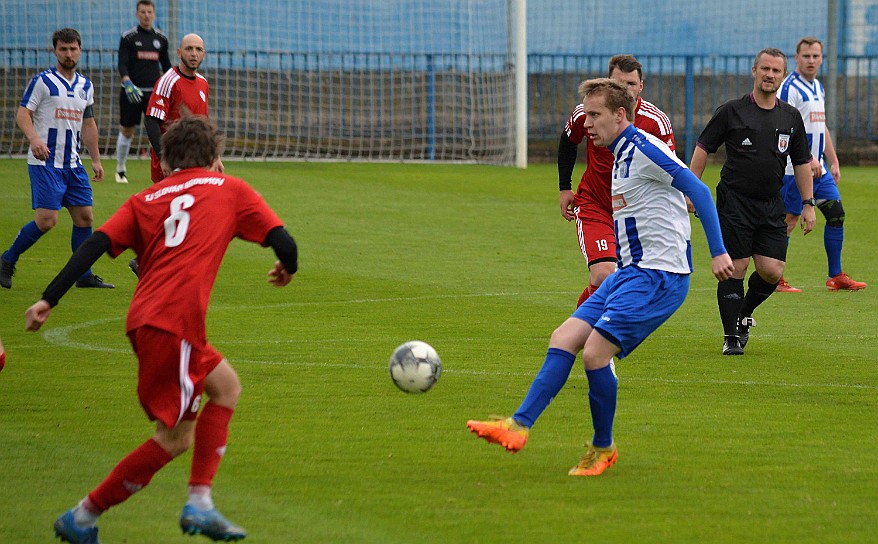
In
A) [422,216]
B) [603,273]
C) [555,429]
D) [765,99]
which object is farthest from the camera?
[422,216]

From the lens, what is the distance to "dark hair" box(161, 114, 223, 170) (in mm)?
4730

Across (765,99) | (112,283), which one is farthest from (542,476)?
(112,283)

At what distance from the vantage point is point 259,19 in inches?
939

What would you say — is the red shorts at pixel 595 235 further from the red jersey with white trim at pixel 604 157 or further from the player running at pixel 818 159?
the player running at pixel 818 159

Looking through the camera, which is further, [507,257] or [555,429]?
[507,257]

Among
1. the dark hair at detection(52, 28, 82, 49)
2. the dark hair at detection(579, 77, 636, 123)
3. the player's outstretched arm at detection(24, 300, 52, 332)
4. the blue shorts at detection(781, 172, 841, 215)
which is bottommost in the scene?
the blue shorts at detection(781, 172, 841, 215)

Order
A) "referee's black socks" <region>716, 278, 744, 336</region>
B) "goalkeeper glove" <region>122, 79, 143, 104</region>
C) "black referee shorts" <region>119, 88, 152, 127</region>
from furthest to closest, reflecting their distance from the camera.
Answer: "black referee shorts" <region>119, 88, 152, 127</region>
"goalkeeper glove" <region>122, 79, 143, 104</region>
"referee's black socks" <region>716, 278, 744, 336</region>

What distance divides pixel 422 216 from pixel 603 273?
8641 mm

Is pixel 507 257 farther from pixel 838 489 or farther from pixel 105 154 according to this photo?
pixel 105 154

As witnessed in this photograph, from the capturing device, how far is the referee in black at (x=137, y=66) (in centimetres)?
1795

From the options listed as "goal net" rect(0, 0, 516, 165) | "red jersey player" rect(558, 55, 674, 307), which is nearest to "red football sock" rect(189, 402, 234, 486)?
"red jersey player" rect(558, 55, 674, 307)

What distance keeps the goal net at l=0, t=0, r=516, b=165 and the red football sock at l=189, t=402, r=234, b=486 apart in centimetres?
1846

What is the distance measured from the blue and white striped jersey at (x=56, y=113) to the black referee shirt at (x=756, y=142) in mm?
5508

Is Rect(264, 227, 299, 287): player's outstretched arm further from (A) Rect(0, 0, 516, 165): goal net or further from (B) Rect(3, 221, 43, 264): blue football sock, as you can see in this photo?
(A) Rect(0, 0, 516, 165): goal net
